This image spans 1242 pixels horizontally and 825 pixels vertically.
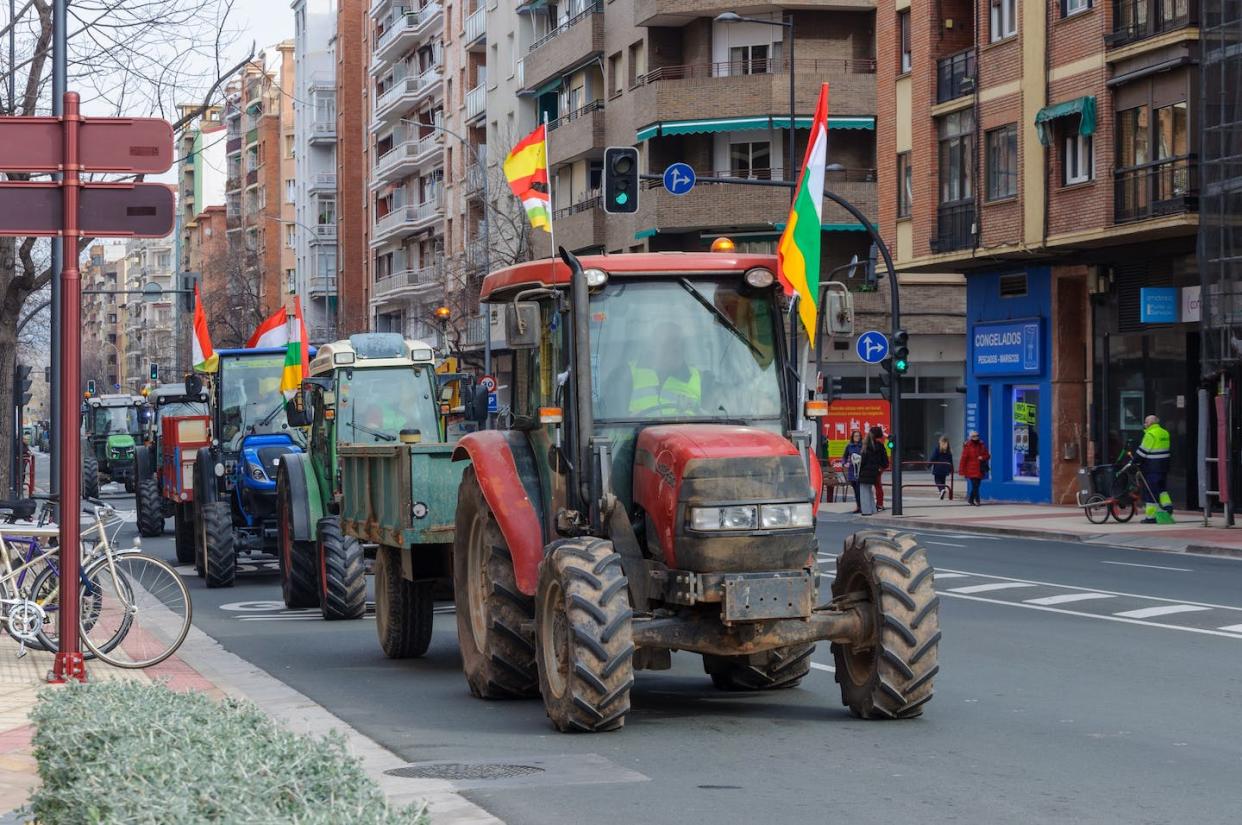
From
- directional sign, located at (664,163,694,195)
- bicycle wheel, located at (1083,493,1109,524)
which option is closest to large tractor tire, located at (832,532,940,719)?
directional sign, located at (664,163,694,195)

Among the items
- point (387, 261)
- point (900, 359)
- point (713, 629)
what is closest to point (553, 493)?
point (713, 629)

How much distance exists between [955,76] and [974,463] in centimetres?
832

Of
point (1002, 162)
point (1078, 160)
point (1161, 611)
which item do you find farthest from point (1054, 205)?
point (1161, 611)

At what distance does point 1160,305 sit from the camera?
35344 mm

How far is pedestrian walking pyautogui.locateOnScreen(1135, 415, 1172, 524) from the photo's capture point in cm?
3256

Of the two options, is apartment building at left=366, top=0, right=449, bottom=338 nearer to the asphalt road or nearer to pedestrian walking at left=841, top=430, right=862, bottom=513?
pedestrian walking at left=841, top=430, right=862, bottom=513

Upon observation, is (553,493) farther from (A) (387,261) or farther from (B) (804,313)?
(A) (387,261)

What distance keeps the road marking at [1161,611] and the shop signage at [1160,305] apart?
1837 centimetres

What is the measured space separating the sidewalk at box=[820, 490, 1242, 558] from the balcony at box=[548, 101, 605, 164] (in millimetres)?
21599

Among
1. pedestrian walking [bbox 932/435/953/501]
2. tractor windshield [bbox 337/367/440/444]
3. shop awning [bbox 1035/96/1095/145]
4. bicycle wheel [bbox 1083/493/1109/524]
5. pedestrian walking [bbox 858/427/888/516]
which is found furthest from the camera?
pedestrian walking [bbox 932/435/953/501]

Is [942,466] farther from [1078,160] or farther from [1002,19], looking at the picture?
[1002,19]

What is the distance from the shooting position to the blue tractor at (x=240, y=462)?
21.9 m

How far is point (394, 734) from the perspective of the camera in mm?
10188

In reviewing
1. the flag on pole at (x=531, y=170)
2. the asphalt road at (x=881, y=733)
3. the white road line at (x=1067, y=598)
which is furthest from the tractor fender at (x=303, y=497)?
the white road line at (x=1067, y=598)
